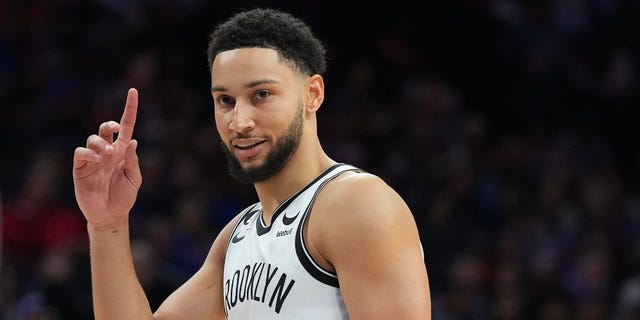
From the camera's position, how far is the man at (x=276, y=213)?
3379mm

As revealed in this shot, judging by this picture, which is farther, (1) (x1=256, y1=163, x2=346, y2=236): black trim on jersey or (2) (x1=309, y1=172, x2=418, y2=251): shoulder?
(1) (x1=256, y1=163, x2=346, y2=236): black trim on jersey

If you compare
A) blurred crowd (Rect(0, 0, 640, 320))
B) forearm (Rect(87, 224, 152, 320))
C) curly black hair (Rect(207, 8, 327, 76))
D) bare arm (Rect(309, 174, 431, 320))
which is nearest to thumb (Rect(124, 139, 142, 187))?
forearm (Rect(87, 224, 152, 320))

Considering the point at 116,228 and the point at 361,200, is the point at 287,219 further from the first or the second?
the point at 116,228

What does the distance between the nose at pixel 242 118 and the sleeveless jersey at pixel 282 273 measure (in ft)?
1.08

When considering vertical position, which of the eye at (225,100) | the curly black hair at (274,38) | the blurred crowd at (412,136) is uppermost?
the curly black hair at (274,38)

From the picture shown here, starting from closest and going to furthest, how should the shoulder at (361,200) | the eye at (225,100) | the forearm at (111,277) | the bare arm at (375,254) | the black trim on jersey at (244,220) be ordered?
the bare arm at (375,254) → the shoulder at (361,200) → the eye at (225,100) → the forearm at (111,277) → the black trim on jersey at (244,220)

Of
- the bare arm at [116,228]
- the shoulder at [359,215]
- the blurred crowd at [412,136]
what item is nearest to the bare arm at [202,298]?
the bare arm at [116,228]

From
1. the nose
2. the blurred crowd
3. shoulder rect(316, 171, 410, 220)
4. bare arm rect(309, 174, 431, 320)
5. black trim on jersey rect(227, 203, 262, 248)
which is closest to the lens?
bare arm rect(309, 174, 431, 320)

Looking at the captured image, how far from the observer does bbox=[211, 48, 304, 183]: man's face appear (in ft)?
12.1

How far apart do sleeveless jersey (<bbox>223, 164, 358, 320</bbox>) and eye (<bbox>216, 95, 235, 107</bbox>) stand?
412mm

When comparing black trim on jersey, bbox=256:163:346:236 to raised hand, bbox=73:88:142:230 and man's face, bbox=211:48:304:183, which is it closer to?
man's face, bbox=211:48:304:183

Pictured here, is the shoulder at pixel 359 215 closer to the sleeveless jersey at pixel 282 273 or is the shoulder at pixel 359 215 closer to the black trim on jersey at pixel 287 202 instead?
the sleeveless jersey at pixel 282 273

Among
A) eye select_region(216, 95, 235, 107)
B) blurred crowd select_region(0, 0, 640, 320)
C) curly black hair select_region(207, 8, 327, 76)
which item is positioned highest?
curly black hair select_region(207, 8, 327, 76)

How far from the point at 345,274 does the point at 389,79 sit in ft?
27.7
